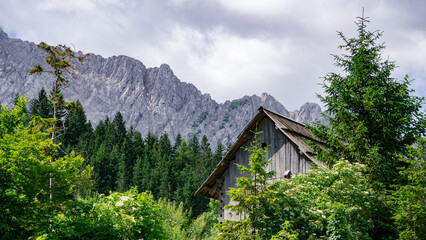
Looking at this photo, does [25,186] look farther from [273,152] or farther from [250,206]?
[273,152]

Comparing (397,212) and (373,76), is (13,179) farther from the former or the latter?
(373,76)

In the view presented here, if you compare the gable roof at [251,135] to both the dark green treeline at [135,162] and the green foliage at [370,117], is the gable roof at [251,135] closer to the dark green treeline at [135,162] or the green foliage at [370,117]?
the green foliage at [370,117]

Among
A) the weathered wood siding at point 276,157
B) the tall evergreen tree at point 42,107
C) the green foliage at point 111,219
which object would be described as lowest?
the green foliage at point 111,219

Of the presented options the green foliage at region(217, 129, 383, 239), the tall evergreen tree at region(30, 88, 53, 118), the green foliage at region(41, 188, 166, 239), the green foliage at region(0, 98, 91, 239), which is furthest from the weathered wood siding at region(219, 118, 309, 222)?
the tall evergreen tree at region(30, 88, 53, 118)

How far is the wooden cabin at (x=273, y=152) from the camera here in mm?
15320

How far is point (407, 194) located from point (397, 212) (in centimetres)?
74

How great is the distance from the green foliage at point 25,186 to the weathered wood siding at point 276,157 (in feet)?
25.7

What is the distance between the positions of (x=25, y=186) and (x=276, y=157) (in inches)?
438

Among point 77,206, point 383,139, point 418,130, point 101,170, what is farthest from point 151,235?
point 101,170

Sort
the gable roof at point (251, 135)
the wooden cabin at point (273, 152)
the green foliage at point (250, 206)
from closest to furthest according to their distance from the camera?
the green foliage at point (250, 206) < the gable roof at point (251, 135) < the wooden cabin at point (273, 152)

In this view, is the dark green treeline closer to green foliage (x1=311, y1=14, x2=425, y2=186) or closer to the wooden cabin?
the wooden cabin

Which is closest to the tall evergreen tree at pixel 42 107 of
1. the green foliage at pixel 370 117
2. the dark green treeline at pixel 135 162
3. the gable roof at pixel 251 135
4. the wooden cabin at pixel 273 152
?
the dark green treeline at pixel 135 162

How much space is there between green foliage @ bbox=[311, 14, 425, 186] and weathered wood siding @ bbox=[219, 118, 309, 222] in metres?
1.61

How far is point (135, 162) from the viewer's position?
9100 cm
